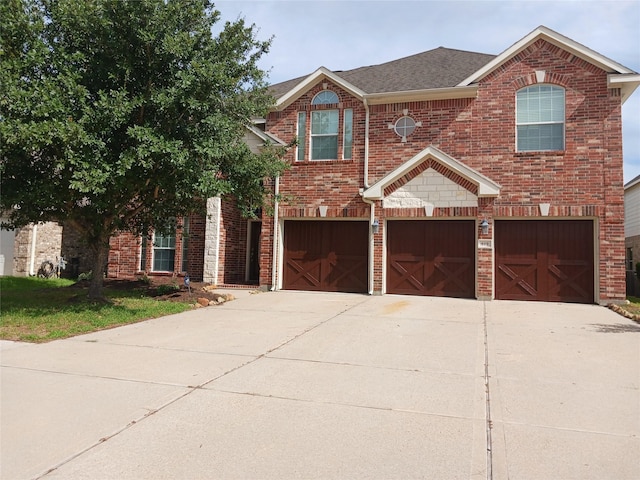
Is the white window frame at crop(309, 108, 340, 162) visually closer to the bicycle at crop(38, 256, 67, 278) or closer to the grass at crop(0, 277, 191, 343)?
the grass at crop(0, 277, 191, 343)

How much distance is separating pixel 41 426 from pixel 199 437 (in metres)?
1.37

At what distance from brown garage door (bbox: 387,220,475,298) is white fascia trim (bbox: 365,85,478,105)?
368 cm

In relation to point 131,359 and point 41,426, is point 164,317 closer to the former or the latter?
point 131,359

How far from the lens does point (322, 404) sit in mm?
4293

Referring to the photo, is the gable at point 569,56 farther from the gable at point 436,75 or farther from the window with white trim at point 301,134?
the window with white trim at point 301,134

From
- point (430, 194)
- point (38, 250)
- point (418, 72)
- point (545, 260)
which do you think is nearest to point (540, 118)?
point (430, 194)

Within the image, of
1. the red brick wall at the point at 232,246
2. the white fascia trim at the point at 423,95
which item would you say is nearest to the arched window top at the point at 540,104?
the white fascia trim at the point at 423,95

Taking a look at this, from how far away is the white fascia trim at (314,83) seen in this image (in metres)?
13.8

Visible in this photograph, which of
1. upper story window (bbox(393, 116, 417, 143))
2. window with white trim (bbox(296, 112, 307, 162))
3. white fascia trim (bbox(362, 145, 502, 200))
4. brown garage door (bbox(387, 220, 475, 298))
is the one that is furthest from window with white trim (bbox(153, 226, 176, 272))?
upper story window (bbox(393, 116, 417, 143))

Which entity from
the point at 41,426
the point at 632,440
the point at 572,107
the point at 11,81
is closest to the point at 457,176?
the point at 572,107

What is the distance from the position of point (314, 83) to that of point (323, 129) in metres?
1.47

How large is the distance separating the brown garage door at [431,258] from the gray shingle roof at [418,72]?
421 centimetres

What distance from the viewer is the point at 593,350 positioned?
6.63 metres

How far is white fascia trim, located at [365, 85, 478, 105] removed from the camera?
41.9ft
